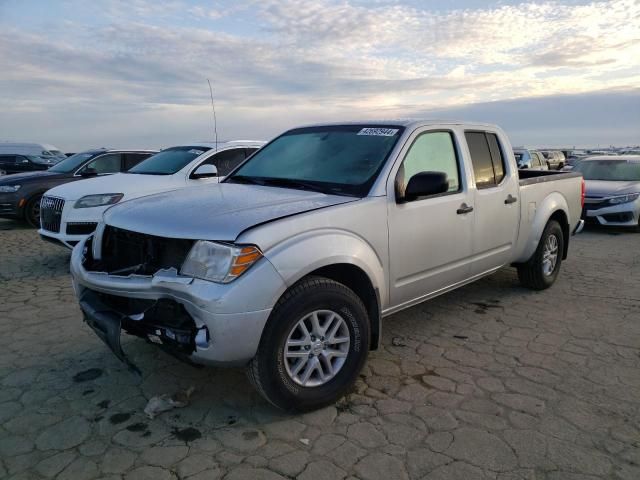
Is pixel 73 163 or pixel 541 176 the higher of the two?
pixel 73 163

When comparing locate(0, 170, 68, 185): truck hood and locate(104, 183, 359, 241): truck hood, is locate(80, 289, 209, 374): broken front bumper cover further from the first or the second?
locate(0, 170, 68, 185): truck hood

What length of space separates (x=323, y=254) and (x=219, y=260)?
627mm

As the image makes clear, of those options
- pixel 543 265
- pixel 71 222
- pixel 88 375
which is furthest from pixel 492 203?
pixel 71 222

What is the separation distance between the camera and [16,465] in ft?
8.76

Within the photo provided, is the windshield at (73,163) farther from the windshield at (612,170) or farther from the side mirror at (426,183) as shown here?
the windshield at (612,170)

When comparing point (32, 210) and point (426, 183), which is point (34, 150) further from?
point (426, 183)

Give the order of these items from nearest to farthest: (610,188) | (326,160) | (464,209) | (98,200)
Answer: (326,160)
(464,209)
(98,200)
(610,188)

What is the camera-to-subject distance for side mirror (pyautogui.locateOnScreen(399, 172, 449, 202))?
141 inches

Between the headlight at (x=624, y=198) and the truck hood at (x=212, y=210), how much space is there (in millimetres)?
8740

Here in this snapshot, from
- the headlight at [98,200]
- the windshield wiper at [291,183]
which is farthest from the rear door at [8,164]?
the windshield wiper at [291,183]

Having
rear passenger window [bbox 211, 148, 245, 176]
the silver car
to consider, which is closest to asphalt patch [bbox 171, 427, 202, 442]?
rear passenger window [bbox 211, 148, 245, 176]

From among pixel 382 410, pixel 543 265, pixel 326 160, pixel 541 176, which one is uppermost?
pixel 326 160

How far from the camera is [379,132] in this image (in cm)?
407

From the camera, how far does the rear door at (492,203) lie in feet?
14.9
